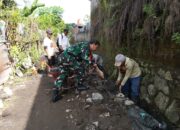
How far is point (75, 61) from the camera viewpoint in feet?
28.5

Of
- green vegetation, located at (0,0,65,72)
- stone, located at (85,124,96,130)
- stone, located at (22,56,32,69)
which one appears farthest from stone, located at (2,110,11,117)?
stone, located at (22,56,32,69)

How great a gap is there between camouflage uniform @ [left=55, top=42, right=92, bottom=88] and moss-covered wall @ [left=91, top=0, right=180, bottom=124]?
814 millimetres

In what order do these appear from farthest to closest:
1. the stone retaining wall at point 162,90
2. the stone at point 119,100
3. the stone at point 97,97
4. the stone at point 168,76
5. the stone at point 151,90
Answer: the stone at point 97,97 < the stone at point 119,100 < the stone at point 151,90 < the stone at point 168,76 < the stone retaining wall at point 162,90

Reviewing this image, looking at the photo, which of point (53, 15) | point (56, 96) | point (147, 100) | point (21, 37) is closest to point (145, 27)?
point (147, 100)

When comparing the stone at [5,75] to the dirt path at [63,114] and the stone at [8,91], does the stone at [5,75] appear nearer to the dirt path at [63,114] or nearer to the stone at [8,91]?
the stone at [8,91]

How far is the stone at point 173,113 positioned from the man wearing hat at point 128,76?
133cm

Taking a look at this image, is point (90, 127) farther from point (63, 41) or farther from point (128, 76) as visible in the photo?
point (63, 41)

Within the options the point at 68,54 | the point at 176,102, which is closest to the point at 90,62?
the point at 68,54

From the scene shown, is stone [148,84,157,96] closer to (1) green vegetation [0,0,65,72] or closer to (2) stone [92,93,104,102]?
(2) stone [92,93,104,102]

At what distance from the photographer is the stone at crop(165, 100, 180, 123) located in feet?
20.3

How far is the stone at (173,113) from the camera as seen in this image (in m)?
6.18

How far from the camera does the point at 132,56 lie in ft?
27.3

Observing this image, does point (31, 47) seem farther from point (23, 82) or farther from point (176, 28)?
point (176, 28)

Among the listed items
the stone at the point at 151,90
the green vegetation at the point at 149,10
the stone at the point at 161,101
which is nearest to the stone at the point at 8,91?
the stone at the point at 151,90
